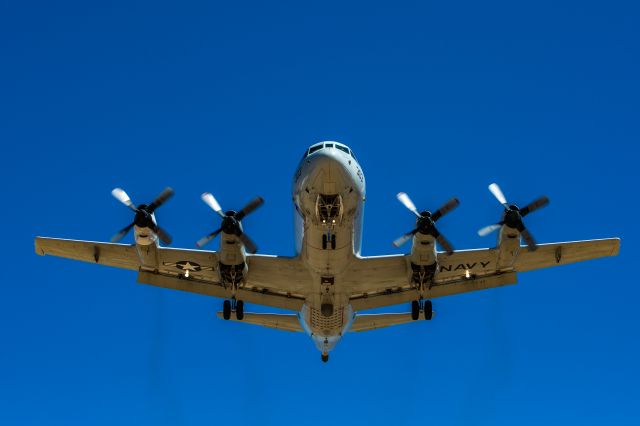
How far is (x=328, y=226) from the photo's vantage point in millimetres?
29594

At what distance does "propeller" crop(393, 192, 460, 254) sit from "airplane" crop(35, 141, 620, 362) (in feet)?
0.13

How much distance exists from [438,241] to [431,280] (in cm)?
206

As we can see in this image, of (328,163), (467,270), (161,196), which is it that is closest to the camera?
(328,163)

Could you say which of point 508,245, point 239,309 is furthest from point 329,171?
point 239,309

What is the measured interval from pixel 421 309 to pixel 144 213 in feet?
39.5

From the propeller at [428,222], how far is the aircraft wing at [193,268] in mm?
4370

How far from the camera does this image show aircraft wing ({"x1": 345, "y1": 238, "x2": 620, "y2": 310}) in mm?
33000

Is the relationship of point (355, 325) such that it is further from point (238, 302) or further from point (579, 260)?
point (579, 260)

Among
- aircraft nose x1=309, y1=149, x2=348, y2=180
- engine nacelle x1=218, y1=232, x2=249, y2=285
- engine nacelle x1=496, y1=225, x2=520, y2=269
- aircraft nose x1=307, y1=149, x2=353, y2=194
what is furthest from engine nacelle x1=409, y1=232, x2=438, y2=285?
engine nacelle x1=218, y1=232, x2=249, y2=285

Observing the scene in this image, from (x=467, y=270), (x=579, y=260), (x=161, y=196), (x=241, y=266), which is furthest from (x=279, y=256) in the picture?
(x=579, y=260)

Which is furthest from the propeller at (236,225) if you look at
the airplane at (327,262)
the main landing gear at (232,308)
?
the main landing gear at (232,308)

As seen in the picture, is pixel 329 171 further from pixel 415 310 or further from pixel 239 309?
pixel 415 310

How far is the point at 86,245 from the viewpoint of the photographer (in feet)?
109

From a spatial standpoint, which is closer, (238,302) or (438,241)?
(438,241)
